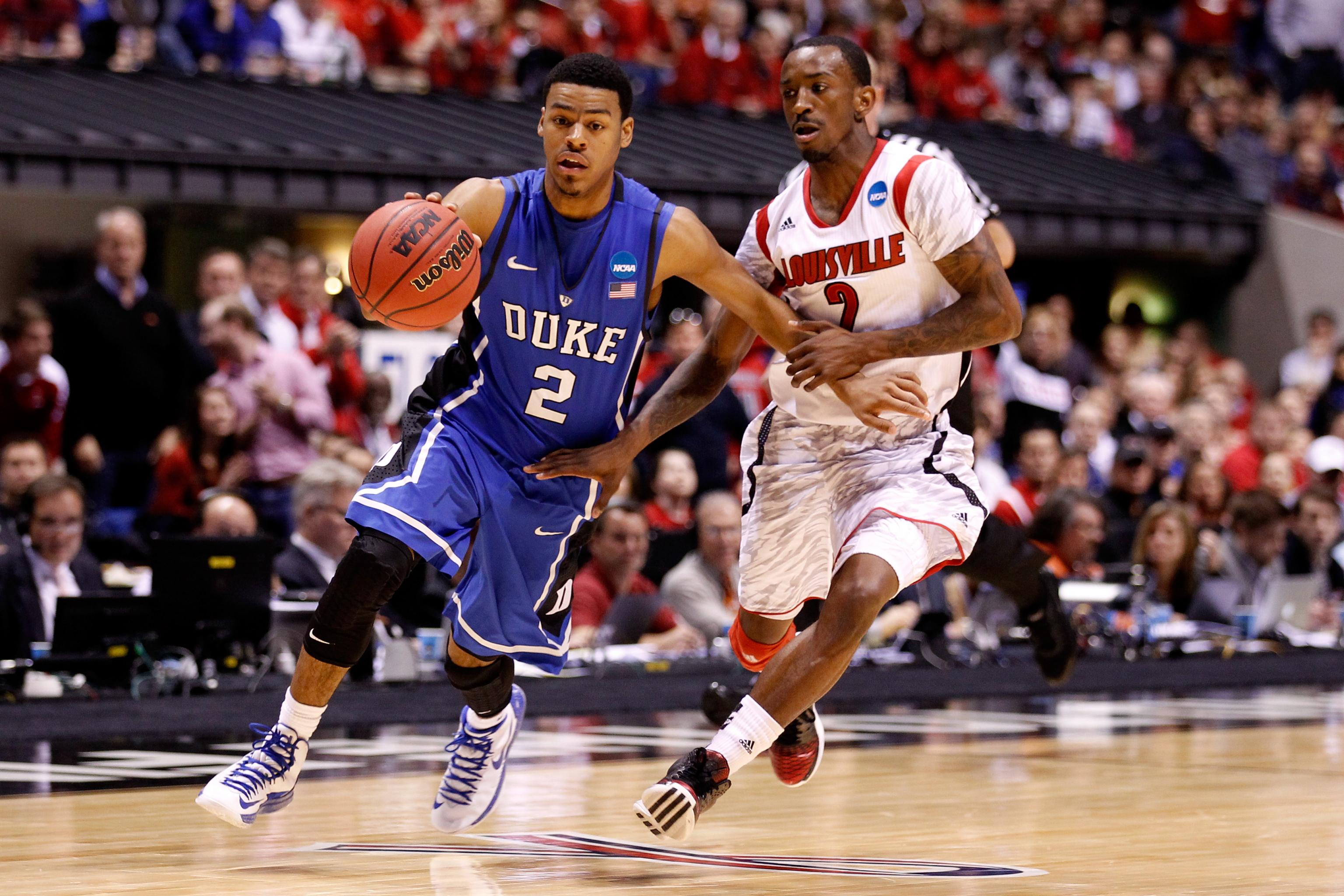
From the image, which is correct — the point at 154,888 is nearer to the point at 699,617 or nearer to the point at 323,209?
the point at 699,617

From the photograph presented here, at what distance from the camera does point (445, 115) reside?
13867mm

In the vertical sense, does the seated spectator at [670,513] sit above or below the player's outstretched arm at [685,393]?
below

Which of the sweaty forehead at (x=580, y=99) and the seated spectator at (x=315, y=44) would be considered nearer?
the sweaty forehead at (x=580, y=99)

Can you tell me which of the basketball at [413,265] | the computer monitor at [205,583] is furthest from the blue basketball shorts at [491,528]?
the computer monitor at [205,583]

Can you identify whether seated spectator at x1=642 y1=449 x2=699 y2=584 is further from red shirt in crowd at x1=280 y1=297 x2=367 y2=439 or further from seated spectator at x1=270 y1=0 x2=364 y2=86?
seated spectator at x1=270 y1=0 x2=364 y2=86

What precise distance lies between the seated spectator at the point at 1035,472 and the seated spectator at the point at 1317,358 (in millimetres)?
5037

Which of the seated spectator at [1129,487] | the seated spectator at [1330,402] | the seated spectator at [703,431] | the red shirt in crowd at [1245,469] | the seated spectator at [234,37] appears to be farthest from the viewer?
the seated spectator at [1330,402]

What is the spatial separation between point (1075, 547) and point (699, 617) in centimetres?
213

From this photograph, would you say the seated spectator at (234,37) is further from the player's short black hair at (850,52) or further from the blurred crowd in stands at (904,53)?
the player's short black hair at (850,52)

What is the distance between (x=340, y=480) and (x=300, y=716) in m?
3.86

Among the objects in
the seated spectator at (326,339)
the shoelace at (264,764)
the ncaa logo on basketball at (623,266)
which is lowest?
the seated spectator at (326,339)

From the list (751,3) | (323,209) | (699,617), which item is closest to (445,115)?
(323,209)

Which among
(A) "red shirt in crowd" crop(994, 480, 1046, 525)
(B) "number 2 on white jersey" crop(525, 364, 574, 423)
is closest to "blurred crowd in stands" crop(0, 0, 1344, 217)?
(A) "red shirt in crowd" crop(994, 480, 1046, 525)

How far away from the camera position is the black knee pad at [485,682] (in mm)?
4918
